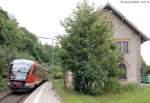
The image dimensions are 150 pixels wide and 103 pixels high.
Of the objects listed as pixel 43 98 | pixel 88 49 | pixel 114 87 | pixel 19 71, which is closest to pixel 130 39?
pixel 114 87

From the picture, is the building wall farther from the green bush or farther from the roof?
the green bush

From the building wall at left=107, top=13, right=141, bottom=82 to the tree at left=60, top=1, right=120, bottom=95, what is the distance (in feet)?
41.5

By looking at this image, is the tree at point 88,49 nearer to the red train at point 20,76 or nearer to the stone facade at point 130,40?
the red train at point 20,76

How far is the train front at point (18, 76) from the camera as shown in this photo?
32.1 meters

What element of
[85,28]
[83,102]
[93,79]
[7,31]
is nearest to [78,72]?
[93,79]

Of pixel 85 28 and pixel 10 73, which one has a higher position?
pixel 85 28

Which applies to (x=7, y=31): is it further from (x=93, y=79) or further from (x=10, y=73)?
(x=93, y=79)

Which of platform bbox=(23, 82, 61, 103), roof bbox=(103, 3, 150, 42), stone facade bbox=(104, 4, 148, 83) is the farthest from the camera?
stone facade bbox=(104, 4, 148, 83)

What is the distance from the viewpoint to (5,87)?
35656 millimetres

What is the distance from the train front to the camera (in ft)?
105

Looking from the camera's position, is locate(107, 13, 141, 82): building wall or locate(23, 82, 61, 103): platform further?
locate(107, 13, 141, 82): building wall

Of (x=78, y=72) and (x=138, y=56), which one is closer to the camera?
(x=78, y=72)

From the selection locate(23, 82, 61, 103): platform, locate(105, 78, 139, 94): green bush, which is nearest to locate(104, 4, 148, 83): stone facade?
locate(105, 78, 139, 94): green bush

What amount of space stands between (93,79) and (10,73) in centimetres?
716
